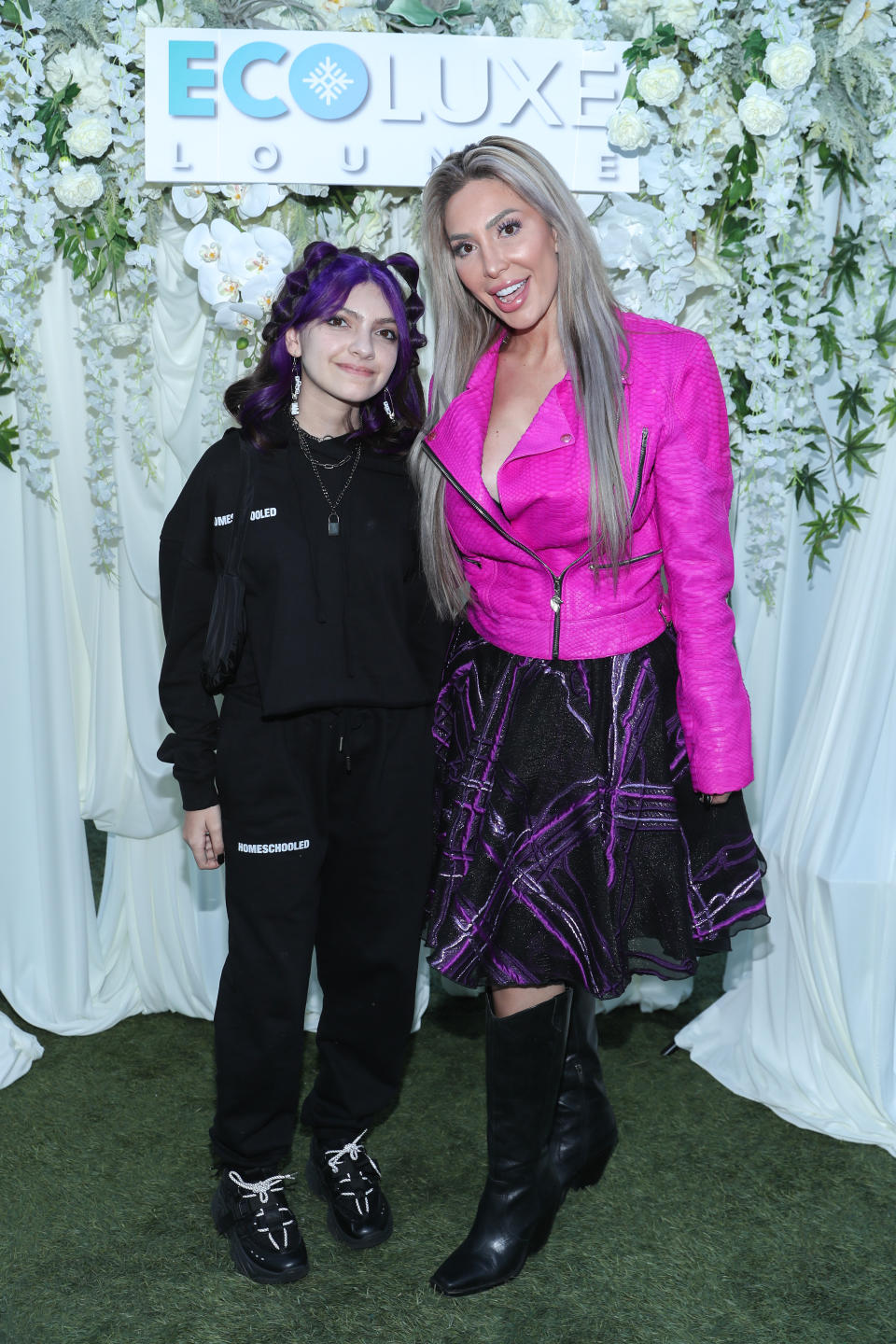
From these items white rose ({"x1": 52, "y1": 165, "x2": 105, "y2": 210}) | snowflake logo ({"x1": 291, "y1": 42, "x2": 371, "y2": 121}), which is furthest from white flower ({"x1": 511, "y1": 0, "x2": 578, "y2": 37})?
white rose ({"x1": 52, "y1": 165, "x2": 105, "y2": 210})

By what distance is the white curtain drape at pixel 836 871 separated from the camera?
103 inches

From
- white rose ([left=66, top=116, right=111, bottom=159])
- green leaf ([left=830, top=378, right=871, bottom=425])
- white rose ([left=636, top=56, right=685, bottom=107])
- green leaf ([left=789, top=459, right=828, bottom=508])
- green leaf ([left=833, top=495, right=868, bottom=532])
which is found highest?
white rose ([left=636, top=56, right=685, bottom=107])

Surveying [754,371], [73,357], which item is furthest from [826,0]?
[73,357]

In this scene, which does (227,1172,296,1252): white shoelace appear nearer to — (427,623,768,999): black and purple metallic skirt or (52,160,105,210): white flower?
(427,623,768,999): black and purple metallic skirt

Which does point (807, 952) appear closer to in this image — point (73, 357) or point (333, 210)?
point (333, 210)

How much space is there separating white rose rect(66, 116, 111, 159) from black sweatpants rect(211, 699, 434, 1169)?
115 cm

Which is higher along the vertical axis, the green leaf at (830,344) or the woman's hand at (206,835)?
the green leaf at (830,344)

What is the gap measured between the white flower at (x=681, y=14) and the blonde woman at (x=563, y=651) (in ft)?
2.20

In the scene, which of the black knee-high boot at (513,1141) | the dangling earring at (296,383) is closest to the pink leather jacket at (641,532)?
the dangling earring at (296,383)

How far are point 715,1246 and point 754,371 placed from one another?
169 cm

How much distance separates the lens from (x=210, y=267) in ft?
8.51

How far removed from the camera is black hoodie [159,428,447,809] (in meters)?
2.12

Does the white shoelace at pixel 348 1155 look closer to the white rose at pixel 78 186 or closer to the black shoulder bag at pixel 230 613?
the black shoulder bag at pixel 230 613

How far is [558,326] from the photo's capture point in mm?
2072
